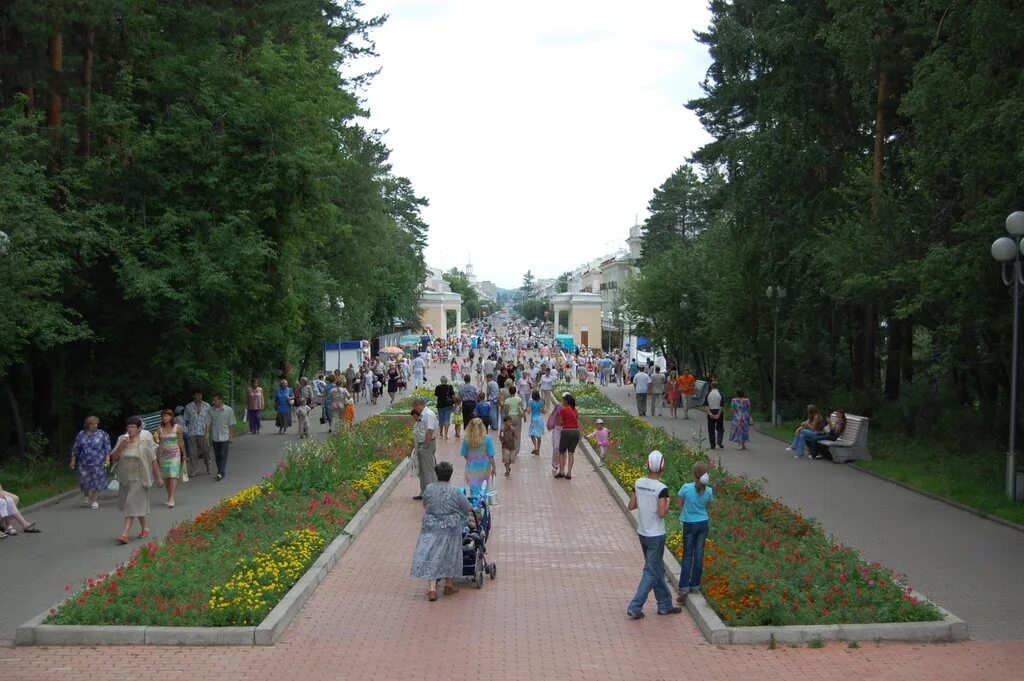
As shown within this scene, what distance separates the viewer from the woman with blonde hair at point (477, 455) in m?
13.8

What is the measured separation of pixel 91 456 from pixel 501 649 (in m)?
8.84

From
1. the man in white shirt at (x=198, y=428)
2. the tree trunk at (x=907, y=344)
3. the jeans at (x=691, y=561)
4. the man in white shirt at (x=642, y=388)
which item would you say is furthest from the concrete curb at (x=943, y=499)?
the man in white shirt at (x=198, y=428)

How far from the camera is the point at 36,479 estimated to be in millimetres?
17750

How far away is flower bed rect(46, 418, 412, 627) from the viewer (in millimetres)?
9108

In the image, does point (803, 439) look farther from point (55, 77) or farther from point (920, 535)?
point (55, 77)

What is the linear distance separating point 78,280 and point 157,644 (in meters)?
11.9

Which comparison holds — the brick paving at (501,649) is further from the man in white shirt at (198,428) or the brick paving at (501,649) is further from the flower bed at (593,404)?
the flower bed at (593,404)

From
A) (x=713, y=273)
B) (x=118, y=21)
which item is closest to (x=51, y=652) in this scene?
(x=118, y=21)

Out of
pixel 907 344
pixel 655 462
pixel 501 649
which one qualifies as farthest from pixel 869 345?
pixel 501 649

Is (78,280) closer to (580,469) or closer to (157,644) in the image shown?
(580,469)

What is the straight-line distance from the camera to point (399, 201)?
68.3m

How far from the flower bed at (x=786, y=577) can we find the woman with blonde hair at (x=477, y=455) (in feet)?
8.00

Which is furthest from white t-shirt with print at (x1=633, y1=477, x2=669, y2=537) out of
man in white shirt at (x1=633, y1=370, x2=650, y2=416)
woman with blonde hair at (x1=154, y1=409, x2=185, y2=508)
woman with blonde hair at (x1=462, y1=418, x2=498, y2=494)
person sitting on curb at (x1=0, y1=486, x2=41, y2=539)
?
man in white shirt at (x1=633, y1=370, x2=650, y2=416)

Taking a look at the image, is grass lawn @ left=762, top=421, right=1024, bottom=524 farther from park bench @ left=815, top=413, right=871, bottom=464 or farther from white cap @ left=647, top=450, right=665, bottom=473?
white cap @ left=647, top=450, right=665, bottom=473
